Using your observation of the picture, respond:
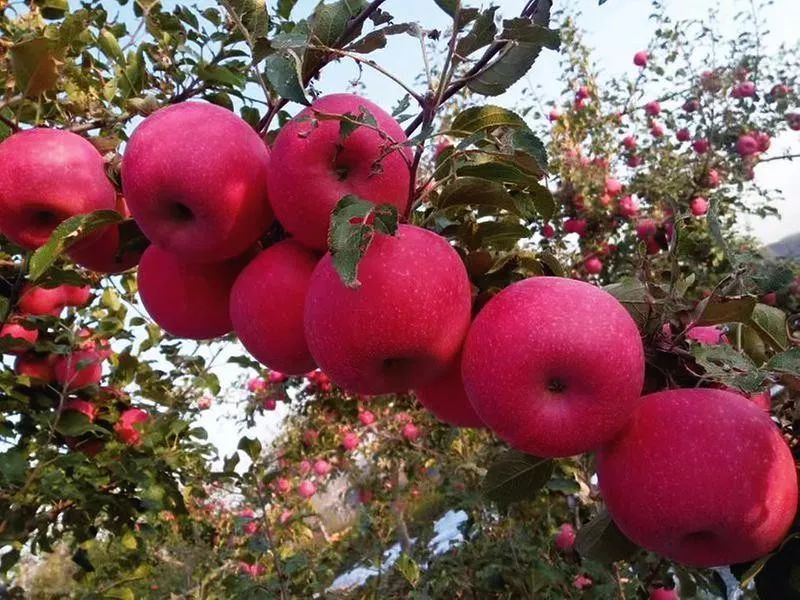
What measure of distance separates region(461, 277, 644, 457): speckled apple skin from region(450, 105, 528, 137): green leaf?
211 millimetres

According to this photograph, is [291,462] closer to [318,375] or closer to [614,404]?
[318,375]

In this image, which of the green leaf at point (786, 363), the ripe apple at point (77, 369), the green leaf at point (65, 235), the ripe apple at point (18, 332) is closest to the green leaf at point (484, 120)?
the green leaf at point (786, 363)

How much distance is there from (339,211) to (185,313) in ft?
1.28

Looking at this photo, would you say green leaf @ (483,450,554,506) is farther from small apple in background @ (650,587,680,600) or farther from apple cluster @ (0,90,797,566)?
small apple in background @ (650,587,680,600)

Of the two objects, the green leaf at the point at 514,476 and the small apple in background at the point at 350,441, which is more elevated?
the green leaf at the point at 514,476

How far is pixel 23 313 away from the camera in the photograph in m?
2.15

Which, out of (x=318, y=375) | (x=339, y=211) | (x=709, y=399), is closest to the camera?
(x=339, y=211)

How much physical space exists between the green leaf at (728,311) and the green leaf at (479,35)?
17.0 inches

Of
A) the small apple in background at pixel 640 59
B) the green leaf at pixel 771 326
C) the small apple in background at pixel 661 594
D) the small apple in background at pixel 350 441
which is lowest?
the small apple in background at pixel 350 441

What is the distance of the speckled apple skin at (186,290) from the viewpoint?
95cm

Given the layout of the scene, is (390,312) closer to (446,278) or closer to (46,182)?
(446,278)

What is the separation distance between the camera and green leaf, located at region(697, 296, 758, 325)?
84 centimetres

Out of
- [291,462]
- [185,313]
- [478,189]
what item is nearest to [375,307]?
[478,189]

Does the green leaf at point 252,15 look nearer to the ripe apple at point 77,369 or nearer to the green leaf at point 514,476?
the green leaf at point 514,476
